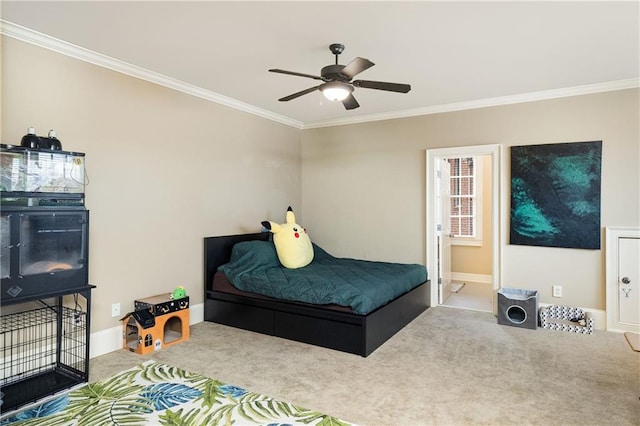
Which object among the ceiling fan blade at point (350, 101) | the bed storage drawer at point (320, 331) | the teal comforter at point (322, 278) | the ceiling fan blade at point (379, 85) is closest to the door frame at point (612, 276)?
the teal comforter at point (322, 278)

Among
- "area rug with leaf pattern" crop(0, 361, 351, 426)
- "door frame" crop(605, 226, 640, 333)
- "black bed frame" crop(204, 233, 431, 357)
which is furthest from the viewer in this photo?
"door frame" crop(605, 226, 640, 333)

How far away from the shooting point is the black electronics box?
347 centimetres

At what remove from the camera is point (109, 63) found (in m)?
3.37

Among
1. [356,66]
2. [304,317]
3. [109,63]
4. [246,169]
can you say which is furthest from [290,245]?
[109,63]

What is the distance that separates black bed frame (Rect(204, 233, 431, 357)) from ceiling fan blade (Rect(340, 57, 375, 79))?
1.98 m

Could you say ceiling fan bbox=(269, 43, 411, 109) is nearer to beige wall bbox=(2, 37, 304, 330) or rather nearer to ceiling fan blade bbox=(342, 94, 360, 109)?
ceiling fan blade bbox=(342, 94, 360, 109)

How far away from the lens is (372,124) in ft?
17.7

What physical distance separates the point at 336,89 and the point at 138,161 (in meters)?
2.05

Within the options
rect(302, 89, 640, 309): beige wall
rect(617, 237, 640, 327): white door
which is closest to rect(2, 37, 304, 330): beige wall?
rect(302, 89, 640, 309): beige wall

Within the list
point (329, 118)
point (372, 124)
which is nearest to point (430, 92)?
point (372, 124)

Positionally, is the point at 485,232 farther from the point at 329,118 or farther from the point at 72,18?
the point at 72,18

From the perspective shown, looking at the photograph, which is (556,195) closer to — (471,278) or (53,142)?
(471,278)

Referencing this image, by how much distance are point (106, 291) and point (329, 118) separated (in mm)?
3651

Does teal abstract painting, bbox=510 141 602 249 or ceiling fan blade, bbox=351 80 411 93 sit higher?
ceiling fan blade, bbox=351 80 411 93
